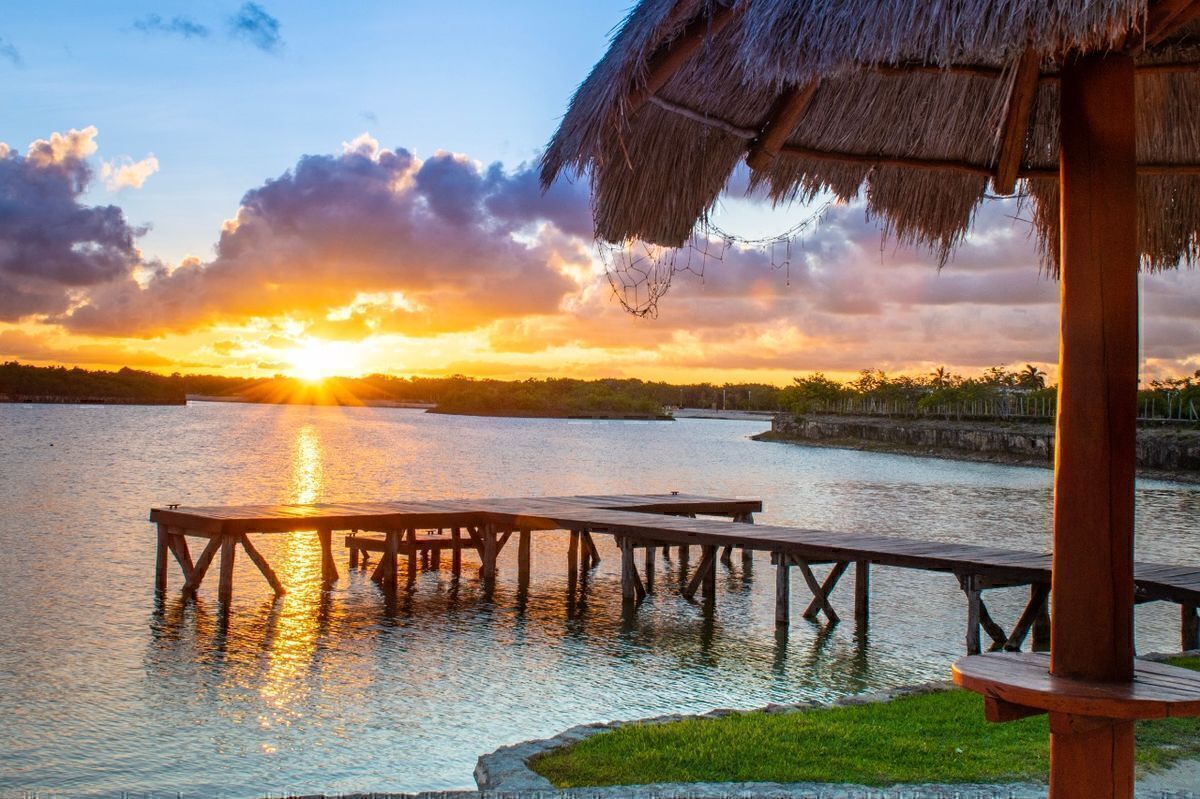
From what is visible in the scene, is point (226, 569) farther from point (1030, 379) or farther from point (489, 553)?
point (1030, 379)

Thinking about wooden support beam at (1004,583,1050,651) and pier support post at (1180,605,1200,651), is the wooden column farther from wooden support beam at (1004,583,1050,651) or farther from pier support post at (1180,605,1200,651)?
wooden support beam at (1004,583,1050,651)

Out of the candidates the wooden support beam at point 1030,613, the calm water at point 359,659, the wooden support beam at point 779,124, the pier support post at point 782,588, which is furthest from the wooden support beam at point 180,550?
the wooden support beam at point 779,124

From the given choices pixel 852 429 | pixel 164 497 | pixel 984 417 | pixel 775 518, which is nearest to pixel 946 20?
pixel 775 518

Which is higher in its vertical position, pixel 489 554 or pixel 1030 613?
pixel 1030 613

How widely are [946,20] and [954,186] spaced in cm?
243

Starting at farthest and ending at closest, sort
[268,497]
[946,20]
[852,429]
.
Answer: [852,429] < [268,497] < [946,20]

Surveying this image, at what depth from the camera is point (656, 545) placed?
18.5m

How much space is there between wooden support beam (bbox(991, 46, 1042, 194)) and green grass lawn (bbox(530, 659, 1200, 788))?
3.63 metres

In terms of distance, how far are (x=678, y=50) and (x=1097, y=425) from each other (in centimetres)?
239

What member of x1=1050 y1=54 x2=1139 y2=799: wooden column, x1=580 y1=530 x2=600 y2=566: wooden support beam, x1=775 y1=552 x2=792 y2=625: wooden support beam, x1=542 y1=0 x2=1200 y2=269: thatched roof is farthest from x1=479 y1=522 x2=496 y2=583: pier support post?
x1=1050 y1=54 x2=1139 y2=799: wooden column

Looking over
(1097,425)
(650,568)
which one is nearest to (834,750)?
(1097,425)

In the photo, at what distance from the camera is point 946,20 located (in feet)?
14.1

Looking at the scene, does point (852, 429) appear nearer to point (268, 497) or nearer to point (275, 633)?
point (268, 497)

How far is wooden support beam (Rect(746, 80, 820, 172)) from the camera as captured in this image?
5.60 metres
